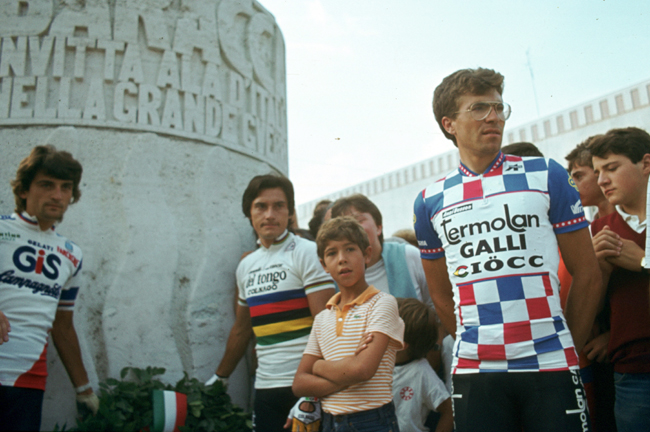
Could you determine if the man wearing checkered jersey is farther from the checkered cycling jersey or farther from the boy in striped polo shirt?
the boy in striped polo shirt

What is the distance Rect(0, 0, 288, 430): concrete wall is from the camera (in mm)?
3066

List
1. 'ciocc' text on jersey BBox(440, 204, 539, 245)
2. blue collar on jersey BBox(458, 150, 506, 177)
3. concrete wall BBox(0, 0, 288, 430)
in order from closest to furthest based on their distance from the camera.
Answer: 'ciocc' text on jersey BBox(440, 204, 539, 245) < blue collar on jersey BBox(458, 150, 506, 177) < concrete wall BBox(0, 0, 288, 430)

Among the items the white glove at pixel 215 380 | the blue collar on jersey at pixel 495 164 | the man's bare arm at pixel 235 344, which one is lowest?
the white glove at pixel 215 380

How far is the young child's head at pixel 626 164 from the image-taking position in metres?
1.95

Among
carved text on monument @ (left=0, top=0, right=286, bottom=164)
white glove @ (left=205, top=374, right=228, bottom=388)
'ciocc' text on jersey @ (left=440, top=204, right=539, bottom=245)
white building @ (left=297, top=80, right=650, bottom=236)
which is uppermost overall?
white building @ (left=297, top=80, right=650, bottom=236)

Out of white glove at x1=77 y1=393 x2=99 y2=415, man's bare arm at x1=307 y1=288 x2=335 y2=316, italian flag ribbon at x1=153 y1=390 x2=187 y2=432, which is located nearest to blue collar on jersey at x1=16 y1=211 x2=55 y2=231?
white glove at x1=77 y1=393 x2=99 y2=415

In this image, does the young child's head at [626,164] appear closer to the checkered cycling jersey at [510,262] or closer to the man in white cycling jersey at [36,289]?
the checkered cycling jersey at [510,262]

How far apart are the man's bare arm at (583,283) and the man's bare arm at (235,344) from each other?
2.07 metres

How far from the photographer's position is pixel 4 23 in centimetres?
325

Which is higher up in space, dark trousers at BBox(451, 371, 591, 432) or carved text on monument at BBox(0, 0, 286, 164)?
carved text on monument at BBox(0, 0, 286, 164)

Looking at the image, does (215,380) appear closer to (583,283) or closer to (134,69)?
(134,69)

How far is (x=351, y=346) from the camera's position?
1.93 meters

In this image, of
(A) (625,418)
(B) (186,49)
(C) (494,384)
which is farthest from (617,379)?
(B) (186,49)

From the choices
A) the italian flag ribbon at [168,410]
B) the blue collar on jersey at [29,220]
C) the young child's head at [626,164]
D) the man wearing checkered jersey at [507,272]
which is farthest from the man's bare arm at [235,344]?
the young child's head at [626,164]
